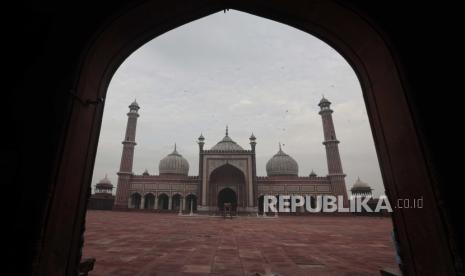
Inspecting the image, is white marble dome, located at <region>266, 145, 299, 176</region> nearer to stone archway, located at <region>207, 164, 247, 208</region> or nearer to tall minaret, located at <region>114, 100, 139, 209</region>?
stone archway, located at <region>207, 164, 247, 208</region>

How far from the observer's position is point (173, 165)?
116ft

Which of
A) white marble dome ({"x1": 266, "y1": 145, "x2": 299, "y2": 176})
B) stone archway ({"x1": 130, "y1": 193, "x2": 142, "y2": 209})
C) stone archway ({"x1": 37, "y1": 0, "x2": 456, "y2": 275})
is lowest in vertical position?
stone archway ({"x1": 37, "y1": 0, "x2": 456, "y2": 275})

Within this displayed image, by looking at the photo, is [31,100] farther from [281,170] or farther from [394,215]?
[281,170]

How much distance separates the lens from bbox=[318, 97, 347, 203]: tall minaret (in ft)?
102

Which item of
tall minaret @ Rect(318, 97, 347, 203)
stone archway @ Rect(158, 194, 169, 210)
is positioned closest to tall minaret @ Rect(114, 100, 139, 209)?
stone archway @ Rect(158, 194, 169, 210)

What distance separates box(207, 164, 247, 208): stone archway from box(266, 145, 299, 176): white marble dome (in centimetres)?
616

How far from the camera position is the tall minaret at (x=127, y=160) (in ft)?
→ 101

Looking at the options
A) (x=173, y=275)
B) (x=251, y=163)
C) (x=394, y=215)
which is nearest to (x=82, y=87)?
(x=173, y=275)

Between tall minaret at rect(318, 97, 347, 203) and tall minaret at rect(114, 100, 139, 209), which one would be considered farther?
tall minaret at rect(318, 97, 347, 203)

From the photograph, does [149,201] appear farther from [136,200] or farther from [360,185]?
[360,185]

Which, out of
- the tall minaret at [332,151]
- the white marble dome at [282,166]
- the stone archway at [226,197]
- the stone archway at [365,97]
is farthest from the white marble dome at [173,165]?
the stone archway at [365,97]

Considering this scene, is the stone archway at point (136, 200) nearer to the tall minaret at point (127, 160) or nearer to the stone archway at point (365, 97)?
the tall minaret at point (127, 160)

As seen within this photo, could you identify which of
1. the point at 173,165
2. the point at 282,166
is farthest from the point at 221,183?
the point at 282,166

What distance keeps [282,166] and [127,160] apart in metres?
19.6
